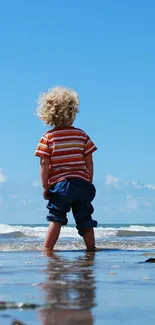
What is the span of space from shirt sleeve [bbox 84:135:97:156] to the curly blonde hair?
0.92ft

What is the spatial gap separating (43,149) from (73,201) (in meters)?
0.65

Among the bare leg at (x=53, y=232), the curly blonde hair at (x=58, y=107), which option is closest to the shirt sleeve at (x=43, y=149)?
the curly blonde hair at (x=58, y=107)

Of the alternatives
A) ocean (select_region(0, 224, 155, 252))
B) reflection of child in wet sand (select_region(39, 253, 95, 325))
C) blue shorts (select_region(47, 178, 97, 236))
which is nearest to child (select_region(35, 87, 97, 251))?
blue shorts (select_region(47, 178, 97, 236))

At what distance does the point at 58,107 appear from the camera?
6395 mm

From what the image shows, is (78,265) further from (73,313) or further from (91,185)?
(73,313)

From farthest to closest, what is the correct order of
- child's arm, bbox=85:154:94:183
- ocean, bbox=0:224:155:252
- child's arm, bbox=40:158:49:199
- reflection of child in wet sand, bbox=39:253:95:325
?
ocean, bbox=0:224:155:252 → child's arm, bbox=85:154:94:183 → child's arm, bbox=40:158:49:199 → reflection of child in wet sand, bbox=39:253:95:325

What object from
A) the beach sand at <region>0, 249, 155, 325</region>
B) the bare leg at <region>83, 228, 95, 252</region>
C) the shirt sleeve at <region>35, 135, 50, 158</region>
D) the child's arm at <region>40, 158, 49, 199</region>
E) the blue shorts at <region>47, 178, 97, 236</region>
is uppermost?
the shirt sleeve at <region>35, 135, 50, 158</region>

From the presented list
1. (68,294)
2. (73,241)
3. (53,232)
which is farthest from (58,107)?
(73,241)

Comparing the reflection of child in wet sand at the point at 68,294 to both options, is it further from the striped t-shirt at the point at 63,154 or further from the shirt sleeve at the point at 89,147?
the shirt sleeve at the point at 89,147

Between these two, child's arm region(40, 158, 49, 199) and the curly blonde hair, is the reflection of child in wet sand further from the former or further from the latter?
the curly blonde hair

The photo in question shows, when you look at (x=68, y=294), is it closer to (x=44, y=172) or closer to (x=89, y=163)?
(x=44, y=172)

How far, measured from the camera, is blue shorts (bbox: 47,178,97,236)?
244 inches

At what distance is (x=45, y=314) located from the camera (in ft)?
7.45

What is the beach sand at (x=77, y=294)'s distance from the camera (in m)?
2.24
